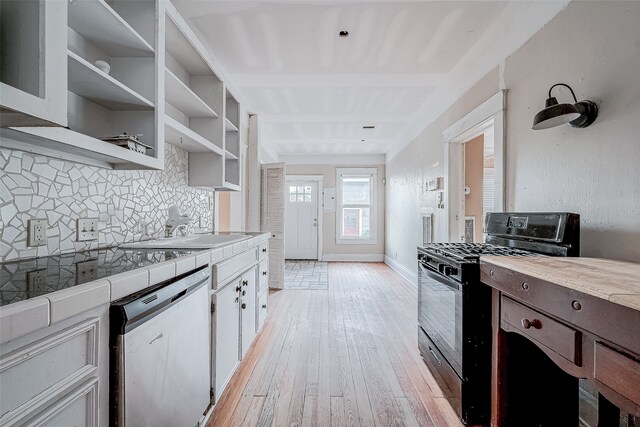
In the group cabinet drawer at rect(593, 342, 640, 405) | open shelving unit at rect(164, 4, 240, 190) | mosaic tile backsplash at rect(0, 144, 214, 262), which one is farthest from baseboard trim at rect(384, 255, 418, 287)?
cabinet drawer at rect(593, 342, 640, 405)

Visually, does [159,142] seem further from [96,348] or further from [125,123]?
[96,348]

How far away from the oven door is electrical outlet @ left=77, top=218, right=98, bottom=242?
1888mm

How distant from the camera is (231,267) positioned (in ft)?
6.10

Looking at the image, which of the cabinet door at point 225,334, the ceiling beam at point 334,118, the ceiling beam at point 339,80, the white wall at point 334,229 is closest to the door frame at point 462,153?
the ceiling beam at point 339,80

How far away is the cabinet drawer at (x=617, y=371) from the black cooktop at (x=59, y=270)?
1.40m

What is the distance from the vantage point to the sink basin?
164 centimetres

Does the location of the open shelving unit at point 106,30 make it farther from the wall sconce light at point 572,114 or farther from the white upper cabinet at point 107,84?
the wall sconce light at point 572,114

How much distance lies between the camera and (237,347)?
204cm

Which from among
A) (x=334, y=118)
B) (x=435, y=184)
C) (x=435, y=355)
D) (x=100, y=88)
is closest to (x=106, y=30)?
(x=100, y=88)

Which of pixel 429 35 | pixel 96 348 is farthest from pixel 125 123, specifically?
pixel 429 35

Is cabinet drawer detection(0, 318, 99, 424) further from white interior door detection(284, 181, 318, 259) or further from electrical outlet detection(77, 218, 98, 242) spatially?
white interior door detection(284, 181, 318, 259)

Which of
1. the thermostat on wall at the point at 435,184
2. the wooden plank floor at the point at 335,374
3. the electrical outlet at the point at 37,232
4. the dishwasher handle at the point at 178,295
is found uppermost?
the thermostat on wall at the point at 435,184

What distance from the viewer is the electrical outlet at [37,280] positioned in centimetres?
74

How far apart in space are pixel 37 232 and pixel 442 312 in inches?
80.8
